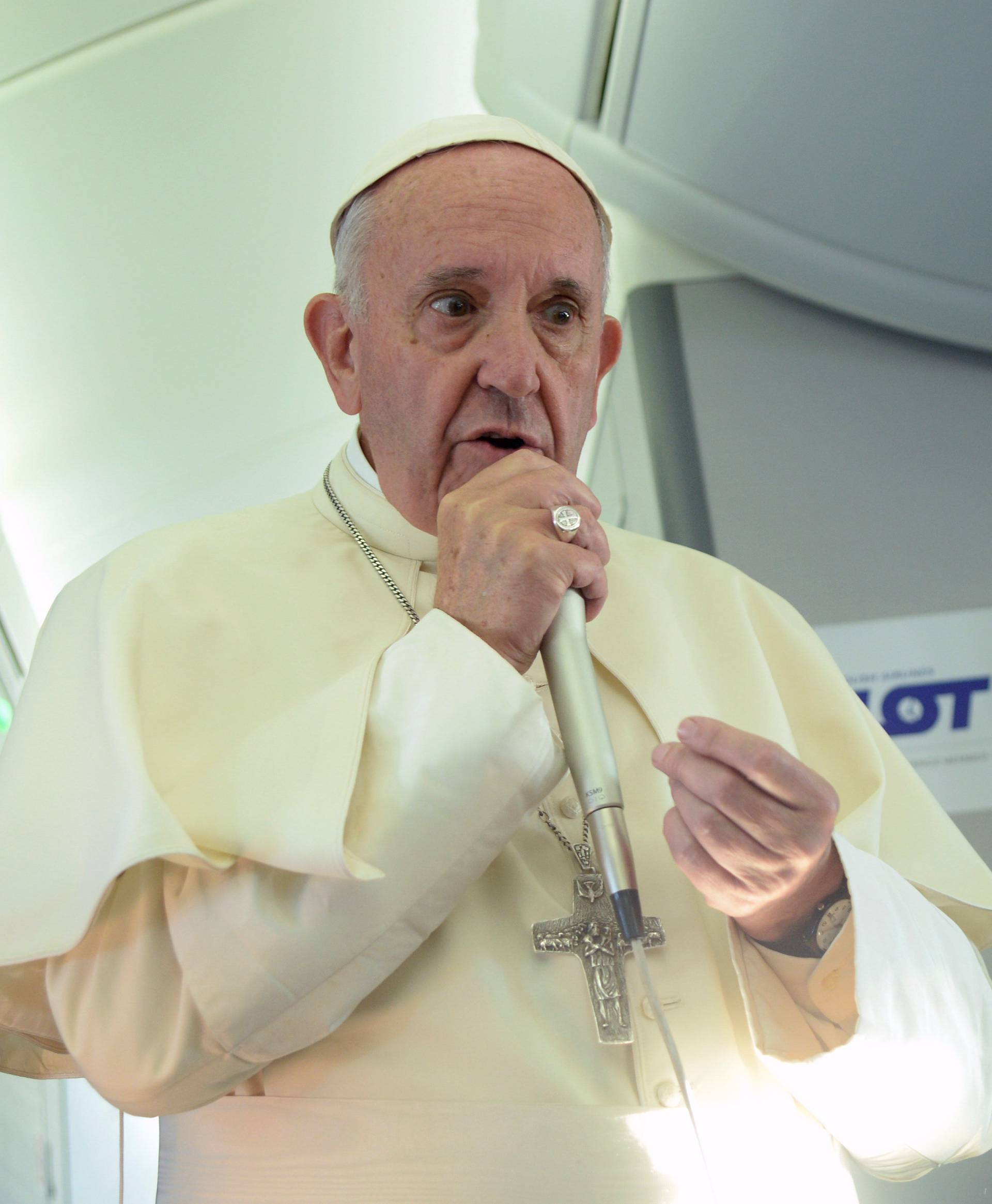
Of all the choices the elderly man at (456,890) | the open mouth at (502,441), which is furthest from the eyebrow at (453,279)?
the open mouth at (502,441)

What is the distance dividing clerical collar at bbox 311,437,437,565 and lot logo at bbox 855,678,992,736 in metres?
1.41

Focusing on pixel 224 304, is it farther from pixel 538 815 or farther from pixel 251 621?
pixel 538 815

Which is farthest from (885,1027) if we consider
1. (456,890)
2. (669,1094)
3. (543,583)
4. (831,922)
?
(543,583)

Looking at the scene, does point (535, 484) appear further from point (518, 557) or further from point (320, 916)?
point (320, 916)

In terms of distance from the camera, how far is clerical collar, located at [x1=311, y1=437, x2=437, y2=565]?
1.79 meters

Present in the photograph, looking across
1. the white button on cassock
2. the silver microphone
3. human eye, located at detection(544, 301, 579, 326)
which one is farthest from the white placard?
the silver microphone

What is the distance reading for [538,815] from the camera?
1541mm

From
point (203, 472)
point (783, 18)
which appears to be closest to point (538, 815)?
point (783, 18)

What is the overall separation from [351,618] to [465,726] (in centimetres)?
54

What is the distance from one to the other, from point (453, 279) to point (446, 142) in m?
0.30

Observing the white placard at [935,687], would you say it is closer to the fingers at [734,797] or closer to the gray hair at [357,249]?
the gray hair at [357,249]

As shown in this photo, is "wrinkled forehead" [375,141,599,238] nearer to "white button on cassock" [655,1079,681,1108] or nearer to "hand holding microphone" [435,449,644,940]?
"hand holding microphone" [435,449,644,940]

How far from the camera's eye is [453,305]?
1707 millimetres

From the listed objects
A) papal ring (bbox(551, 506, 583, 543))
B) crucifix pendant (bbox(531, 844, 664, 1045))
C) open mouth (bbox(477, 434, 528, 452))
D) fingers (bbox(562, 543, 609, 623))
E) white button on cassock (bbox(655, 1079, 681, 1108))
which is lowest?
white button on cassock (bbox(655, 1079, 681, 1108))
